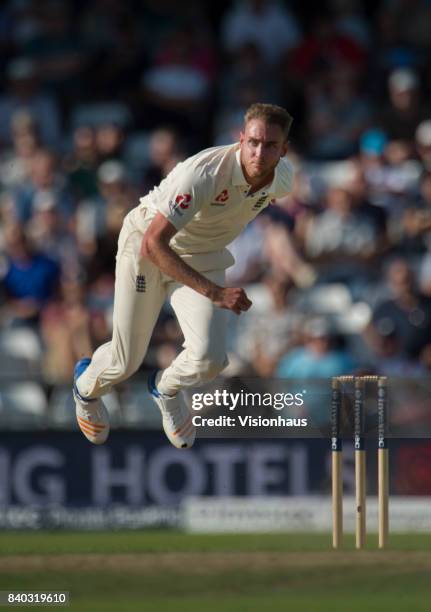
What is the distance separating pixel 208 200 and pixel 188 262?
409mm

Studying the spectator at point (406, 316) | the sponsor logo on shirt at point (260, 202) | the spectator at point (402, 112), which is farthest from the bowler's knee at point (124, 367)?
the spectator at point (402, 112)

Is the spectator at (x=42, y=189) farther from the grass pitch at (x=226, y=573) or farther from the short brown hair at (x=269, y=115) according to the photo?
the short brown hair at (x=269, y=115)

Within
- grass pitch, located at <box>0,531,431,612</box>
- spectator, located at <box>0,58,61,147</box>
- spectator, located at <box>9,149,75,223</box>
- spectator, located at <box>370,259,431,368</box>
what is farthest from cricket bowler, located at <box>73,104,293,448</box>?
spectator, located at <box>0,58,61,147</box>

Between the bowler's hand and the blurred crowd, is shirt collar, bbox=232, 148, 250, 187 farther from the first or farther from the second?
the blurred crowd

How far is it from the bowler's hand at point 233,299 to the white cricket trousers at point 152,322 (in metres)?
0.47

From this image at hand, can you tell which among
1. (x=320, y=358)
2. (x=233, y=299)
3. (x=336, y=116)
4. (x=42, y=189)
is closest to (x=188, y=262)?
(x=233, y=299)

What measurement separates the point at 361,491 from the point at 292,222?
383cm

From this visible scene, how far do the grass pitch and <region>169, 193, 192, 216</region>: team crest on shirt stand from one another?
168cm

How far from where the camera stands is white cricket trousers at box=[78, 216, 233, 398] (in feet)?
21.7

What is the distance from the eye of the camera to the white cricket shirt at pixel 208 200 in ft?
20.7

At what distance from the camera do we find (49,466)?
8531 millimetres

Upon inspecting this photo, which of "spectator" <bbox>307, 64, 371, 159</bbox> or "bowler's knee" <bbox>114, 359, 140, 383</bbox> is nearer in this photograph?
"bowler's knee" <bbox>114, 359, 140, 383</bbox>

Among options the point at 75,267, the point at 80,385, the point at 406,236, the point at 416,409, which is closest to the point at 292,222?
the point at 406,236

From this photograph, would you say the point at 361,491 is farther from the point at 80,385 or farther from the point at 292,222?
the point at 292,222
